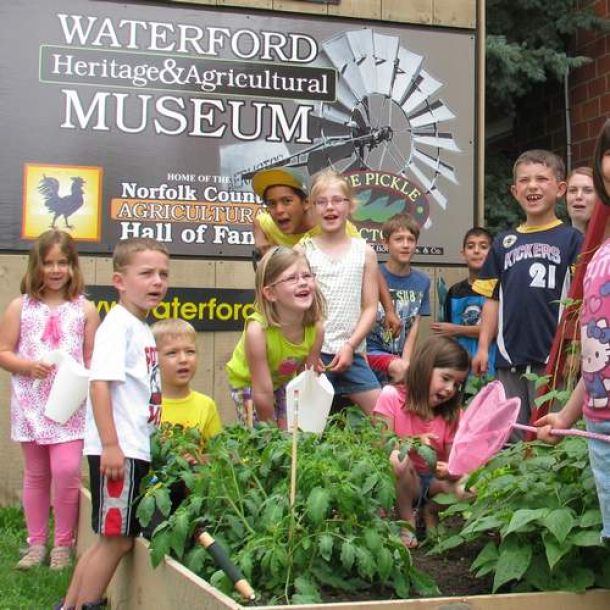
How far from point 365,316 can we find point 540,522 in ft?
6.90

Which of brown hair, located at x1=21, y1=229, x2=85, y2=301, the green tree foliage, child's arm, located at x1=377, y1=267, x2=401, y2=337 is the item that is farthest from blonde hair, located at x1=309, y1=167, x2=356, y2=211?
the green tree foliage

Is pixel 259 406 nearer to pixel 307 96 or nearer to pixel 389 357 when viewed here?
pixel 389 357

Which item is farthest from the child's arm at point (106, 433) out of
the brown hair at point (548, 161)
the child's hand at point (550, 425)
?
the brown hair at point (548, 161)

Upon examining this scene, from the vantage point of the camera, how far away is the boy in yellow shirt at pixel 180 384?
471cm

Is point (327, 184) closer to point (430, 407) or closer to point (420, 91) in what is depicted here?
point (430, 407)

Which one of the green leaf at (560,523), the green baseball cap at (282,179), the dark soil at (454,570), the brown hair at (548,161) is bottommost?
the dark soil at (454,570)

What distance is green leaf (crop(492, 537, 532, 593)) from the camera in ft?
9.86

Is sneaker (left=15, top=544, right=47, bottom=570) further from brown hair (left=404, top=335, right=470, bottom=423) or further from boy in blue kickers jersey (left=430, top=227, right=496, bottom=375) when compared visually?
boy in blue kickers jersey (left=430, top=227, right=496, bottom=375)

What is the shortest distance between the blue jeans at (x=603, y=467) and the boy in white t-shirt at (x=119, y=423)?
5.61 ft

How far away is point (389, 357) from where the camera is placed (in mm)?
5859

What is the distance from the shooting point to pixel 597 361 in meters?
2.71

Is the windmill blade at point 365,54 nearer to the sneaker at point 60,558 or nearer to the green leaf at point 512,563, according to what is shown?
the sneaker at point 60,558

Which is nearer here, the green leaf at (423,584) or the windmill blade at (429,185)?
the green leaf at (423,584)

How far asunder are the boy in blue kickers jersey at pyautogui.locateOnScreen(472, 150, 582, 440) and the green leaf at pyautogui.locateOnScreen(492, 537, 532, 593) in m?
1.98
